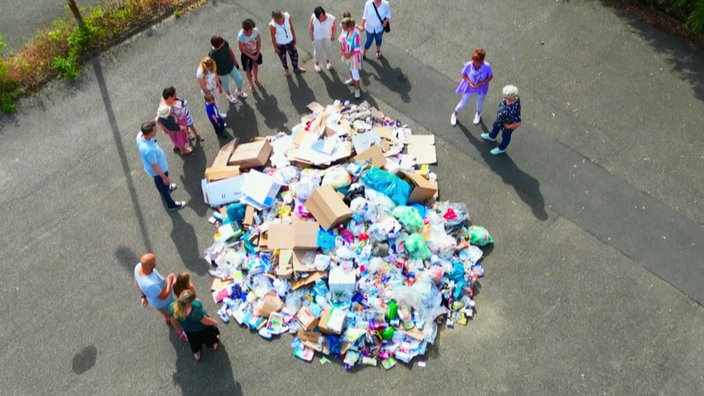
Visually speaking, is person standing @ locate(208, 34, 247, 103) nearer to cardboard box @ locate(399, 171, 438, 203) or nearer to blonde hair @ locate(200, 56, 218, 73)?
blonde hair @ locate(200, 56, 218, 73)

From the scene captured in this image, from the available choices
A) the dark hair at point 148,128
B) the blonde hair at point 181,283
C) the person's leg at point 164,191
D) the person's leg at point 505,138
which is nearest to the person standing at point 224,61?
the dark hair at point 148,128

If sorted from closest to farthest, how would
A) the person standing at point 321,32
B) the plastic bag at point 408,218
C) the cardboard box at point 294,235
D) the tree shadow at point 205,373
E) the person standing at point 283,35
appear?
the tree shadow at point 205,373 → the cardboard box at point 294,235 → the plastic bag at point 408,218 → the person standing at point 283,35 → the person standing at point 321,32

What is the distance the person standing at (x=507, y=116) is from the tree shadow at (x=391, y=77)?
1.93 m

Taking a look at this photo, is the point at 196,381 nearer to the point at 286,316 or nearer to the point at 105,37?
the point at 286,316

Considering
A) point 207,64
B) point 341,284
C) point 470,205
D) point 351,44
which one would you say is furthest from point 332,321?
point 351,44

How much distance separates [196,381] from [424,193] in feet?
13.7

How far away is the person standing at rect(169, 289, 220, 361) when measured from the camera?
17.8 feet

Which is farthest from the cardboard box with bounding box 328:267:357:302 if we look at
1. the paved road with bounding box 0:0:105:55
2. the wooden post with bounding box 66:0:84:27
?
the paved road with bounding box 0:0:105:55

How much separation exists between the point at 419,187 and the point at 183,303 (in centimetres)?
378

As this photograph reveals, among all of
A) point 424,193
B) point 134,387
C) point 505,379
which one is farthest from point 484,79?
point 134,387

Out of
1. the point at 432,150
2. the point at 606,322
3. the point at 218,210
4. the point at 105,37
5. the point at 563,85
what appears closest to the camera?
the point at 606,322

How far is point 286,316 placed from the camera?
22.1ft

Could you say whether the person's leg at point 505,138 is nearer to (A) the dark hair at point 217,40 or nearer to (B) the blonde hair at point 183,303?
(A) the dark hair at point 217,40

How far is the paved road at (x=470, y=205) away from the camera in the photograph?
6.46 m
